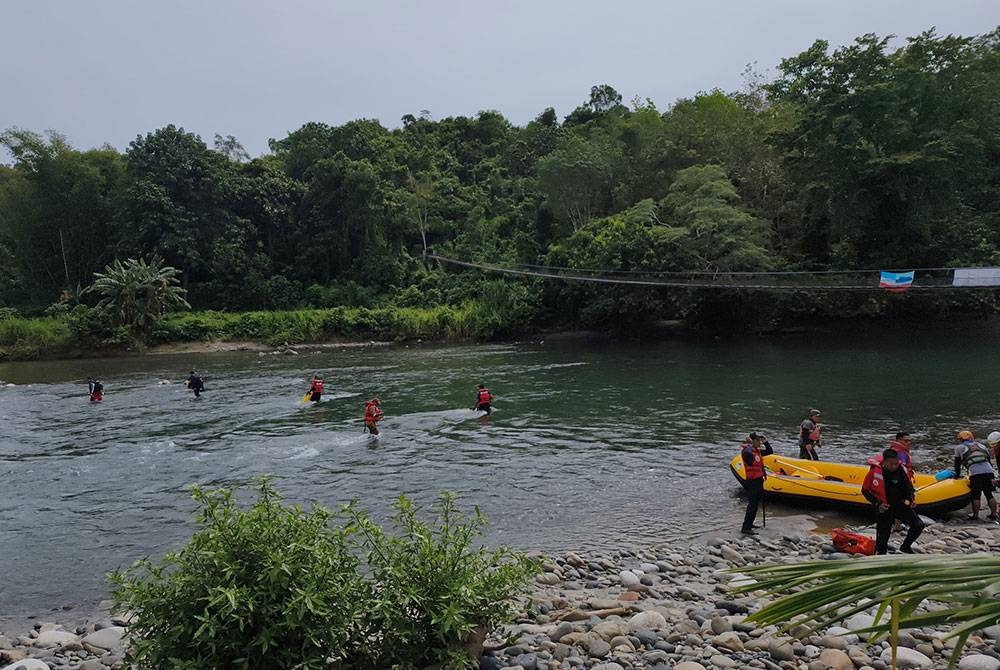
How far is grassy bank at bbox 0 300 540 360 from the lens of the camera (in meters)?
39.5

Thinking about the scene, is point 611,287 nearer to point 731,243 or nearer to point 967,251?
point 731,243

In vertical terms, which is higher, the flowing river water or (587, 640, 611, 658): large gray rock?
(587, 640, 611, 658): large gray rock

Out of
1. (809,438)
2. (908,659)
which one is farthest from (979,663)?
(809,438)

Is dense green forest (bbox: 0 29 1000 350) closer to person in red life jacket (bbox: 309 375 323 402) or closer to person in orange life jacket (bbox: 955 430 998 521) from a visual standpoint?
person in red life jacket (bbox: 309 375 323 402)

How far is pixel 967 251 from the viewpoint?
31.5m

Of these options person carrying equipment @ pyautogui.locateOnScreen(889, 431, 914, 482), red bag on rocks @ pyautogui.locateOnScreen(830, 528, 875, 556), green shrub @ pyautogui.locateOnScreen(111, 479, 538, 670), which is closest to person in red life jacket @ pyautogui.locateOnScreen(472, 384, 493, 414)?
person carrying equipment @ pyautogui.locateOnScreen(889, 431, 914, 482)

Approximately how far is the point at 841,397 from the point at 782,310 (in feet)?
56.5

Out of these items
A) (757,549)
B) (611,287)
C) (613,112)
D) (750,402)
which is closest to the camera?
(757,549)

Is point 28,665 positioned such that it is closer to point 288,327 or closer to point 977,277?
point 977,277

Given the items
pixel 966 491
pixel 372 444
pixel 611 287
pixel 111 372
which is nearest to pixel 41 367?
pixel 111 372

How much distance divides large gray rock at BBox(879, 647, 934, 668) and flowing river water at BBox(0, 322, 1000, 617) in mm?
4692

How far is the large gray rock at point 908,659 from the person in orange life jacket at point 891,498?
10.1ft

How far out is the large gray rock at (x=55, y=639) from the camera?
6.93 m

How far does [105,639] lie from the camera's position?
6.95 meters
